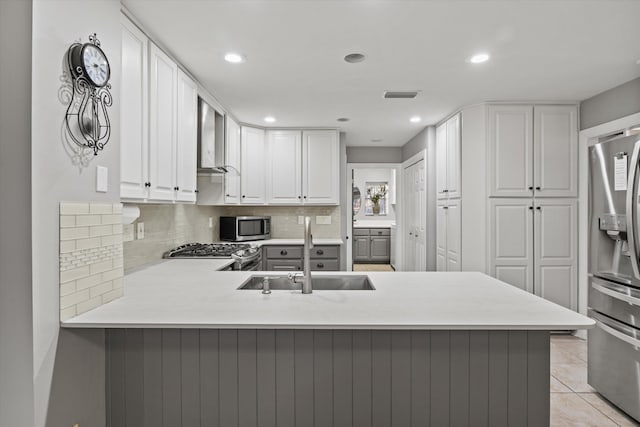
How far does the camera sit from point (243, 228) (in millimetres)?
4305

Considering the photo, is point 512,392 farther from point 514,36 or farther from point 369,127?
point 369,127

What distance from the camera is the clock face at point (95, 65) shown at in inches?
54.1

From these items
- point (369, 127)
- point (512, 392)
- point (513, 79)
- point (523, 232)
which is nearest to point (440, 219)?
point (523, 232)

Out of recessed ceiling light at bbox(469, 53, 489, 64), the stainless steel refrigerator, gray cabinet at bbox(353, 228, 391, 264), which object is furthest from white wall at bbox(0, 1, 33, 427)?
gray cabinet at bbox(353, 228, 391, 264)

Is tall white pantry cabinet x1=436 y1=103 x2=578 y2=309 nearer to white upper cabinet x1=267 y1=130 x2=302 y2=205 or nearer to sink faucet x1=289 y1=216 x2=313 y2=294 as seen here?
white upper cabinet x1=267 y1=130 x2=302 y2=205

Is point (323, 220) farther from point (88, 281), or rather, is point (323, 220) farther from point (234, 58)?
point (88, 281)

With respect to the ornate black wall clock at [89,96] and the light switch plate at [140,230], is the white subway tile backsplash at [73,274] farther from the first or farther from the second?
the light switch plate at [140,230]

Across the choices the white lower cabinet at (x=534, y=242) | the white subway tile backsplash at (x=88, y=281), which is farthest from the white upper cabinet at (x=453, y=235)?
the white subway tile backsplash at (x=88, y=281)

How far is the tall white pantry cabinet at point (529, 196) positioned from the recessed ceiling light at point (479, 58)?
1.12 meters

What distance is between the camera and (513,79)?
294cm

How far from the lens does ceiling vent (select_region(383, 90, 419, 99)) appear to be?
128 inches

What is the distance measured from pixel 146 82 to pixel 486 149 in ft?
10.2

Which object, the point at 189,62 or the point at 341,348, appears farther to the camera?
the point at 189,62

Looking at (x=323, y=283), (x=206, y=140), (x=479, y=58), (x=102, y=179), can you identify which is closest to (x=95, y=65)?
(x=102, y=179)
